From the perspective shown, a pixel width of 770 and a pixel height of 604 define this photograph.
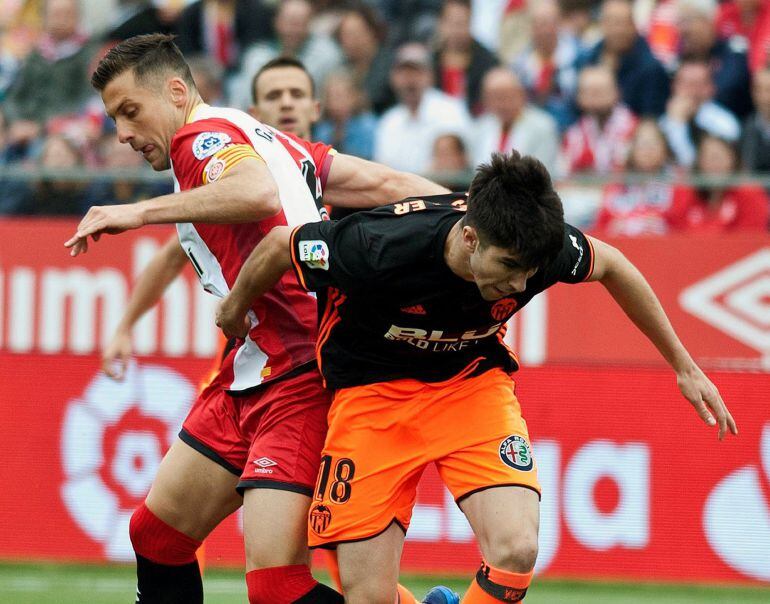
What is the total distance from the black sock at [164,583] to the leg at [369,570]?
823 mm

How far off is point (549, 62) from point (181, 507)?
6.90 meters

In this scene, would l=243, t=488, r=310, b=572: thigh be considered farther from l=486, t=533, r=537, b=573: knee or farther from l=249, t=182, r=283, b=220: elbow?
l=249, t=182, r=283, b=220: elbow

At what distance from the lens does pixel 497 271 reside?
4.22 metres

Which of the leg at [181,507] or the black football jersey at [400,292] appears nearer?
the black football jersey at [400,292]

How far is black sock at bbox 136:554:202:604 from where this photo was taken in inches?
205

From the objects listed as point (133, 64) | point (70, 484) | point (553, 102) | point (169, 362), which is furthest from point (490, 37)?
point (133, 64)

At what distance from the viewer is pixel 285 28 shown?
11.1 meters

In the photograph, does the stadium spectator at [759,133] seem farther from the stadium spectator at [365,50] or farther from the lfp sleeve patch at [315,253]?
the lfp sleeve patch at [315,253]

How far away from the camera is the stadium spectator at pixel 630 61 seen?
34.3 feet

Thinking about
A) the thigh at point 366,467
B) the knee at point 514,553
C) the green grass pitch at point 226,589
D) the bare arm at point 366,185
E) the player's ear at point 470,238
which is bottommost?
the green grass pitch at point 226,589

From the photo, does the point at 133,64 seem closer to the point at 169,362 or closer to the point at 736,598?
the point at 169,362

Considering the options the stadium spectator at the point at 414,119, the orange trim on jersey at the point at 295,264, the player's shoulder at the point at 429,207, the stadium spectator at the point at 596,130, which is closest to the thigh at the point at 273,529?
the orange trim on jersey at the point at 295,264

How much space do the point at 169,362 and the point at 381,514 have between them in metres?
3.77

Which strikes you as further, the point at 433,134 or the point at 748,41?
the point at 748,41
